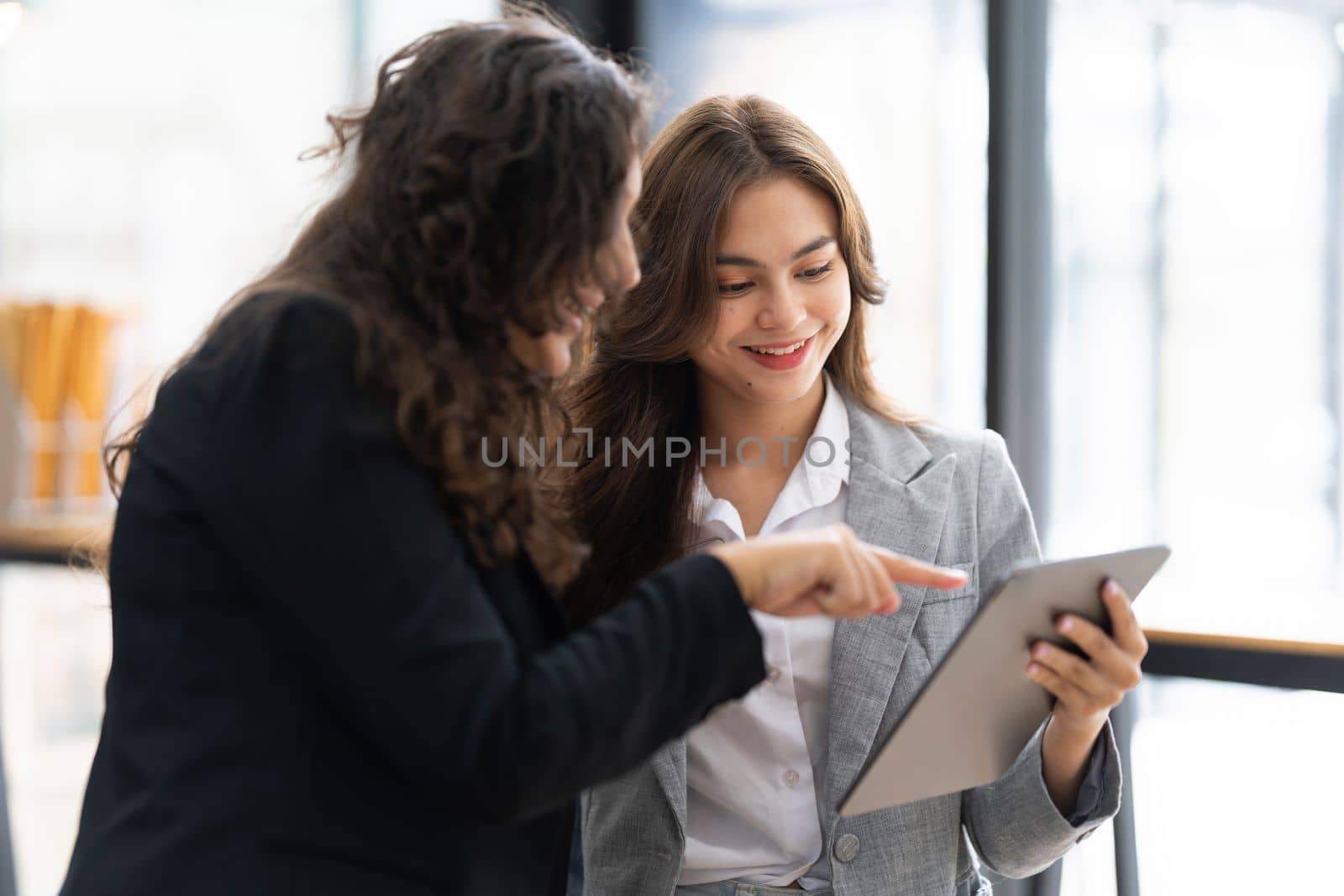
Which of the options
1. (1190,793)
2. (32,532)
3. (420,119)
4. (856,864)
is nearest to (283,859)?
(420,119)

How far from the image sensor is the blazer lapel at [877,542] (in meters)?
1.43

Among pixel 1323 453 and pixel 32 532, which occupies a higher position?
pixel 1323 453

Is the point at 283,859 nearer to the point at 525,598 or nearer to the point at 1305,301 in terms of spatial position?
the point at 525,598

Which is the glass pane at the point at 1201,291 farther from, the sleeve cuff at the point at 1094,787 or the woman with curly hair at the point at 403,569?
the woman with curly hair at the point at 403,569

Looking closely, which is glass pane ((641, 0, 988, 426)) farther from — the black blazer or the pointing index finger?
the black blazer

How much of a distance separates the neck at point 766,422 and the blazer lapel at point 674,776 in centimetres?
41

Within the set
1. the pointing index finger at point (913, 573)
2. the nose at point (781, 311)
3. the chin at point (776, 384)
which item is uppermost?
the nose at point (781, 311)

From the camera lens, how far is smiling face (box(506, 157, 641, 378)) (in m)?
1.02

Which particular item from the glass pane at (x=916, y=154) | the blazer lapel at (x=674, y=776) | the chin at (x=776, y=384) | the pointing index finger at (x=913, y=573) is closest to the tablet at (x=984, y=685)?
the pointing index finger at (x=913, y=573)

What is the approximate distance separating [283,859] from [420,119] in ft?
1.92

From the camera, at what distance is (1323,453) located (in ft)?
7.65

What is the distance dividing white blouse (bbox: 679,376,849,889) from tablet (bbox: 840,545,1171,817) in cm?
24

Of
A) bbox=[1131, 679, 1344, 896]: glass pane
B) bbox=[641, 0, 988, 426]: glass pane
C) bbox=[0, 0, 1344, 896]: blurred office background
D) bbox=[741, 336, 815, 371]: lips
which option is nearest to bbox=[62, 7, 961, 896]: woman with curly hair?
bbox=[741, 336, 815, 371]: lips

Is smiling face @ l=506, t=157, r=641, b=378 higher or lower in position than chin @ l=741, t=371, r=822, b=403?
higher
